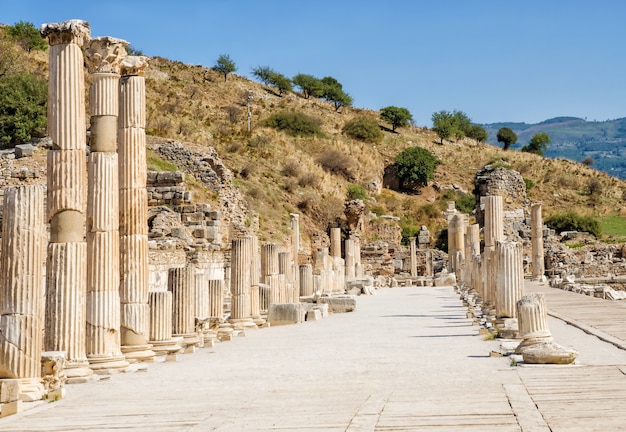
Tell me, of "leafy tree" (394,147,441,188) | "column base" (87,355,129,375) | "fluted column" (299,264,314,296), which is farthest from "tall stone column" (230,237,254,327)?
"leafy tree" (394,147,441,188)

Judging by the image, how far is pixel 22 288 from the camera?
10.6m

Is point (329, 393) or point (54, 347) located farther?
point (54, 347)

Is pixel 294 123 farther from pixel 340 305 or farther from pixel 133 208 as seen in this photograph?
pixel 133 208

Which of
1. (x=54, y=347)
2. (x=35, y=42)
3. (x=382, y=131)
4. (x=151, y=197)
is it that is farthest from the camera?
(x=382, y=131)

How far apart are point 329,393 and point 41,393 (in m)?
3.31

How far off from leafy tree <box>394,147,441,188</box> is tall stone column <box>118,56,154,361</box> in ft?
219

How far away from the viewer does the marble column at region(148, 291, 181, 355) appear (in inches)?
619

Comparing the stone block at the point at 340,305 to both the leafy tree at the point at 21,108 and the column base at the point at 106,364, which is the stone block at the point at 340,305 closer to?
the column base at the point at 106,364

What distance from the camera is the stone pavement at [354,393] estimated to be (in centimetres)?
830

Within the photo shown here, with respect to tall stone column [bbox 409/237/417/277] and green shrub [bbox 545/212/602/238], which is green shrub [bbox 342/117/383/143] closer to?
green shrub [bbox 545/212/602/238]

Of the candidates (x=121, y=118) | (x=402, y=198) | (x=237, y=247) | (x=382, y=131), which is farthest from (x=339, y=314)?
(x=382, y=131)

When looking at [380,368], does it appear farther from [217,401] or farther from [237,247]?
[237,247]

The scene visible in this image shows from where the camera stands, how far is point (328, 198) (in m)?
67.4

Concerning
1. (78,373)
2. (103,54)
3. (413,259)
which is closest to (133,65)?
(103,54)
